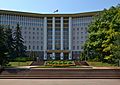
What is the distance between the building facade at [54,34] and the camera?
298ft

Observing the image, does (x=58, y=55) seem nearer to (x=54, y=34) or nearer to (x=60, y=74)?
(x=54, y=34)

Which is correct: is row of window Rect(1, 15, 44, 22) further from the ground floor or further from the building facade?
the ground floor

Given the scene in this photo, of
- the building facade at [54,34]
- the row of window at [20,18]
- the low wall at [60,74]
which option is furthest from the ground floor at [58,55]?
the low wall at [60,74]

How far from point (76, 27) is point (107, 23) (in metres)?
49.6

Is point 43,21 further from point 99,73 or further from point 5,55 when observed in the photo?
point 99,73

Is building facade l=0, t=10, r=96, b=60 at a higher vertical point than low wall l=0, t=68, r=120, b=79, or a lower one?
higher

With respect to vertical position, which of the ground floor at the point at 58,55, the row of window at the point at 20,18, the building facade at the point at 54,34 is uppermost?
the row of window at the point at 20,18

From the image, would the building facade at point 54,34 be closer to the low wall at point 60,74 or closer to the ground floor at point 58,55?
the ground floor at point 58,55

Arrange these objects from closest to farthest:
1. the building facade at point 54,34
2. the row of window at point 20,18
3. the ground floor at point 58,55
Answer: the row of window at point 20,18
the ground floor at point 58,55
the building facade at point 54,34

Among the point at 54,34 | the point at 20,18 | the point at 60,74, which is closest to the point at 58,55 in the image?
the point at 54,34

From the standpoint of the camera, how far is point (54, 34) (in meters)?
92.1

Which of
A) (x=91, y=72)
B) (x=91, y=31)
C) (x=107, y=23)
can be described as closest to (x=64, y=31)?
(x=91, y=31)

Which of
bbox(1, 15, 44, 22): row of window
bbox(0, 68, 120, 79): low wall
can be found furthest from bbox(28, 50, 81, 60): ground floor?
bbox(0, 68, 120, 79): low wall

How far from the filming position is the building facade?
298ft
